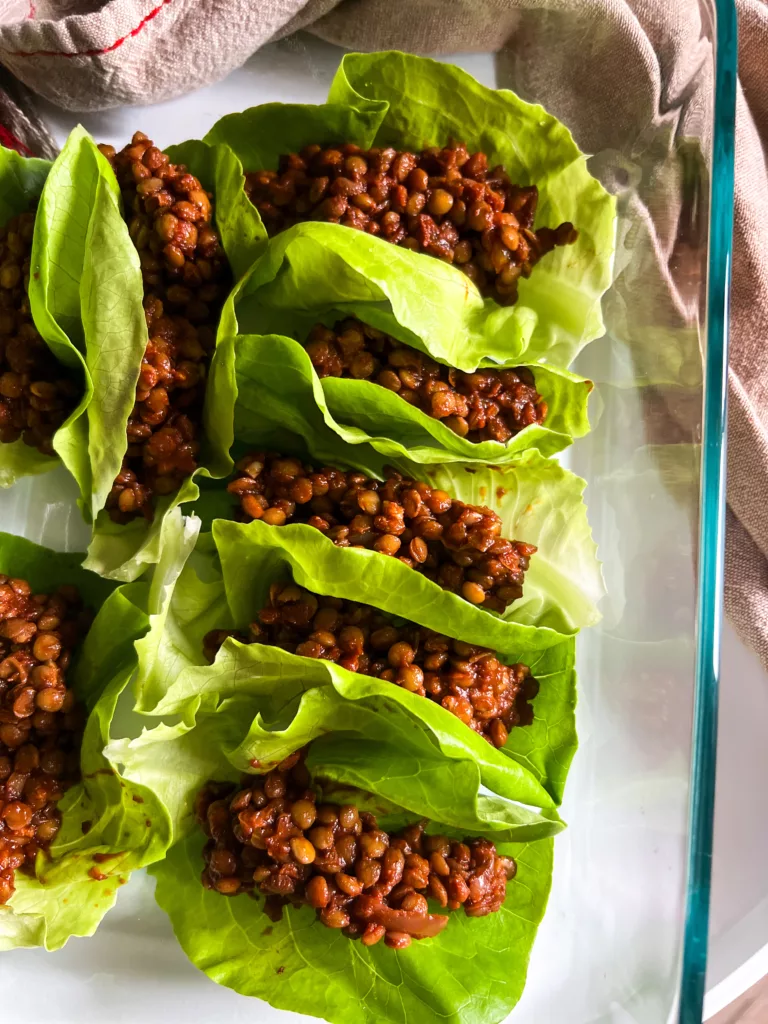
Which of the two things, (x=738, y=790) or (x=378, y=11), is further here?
(x=738, y=790)

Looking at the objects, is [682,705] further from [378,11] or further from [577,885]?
[378,11]

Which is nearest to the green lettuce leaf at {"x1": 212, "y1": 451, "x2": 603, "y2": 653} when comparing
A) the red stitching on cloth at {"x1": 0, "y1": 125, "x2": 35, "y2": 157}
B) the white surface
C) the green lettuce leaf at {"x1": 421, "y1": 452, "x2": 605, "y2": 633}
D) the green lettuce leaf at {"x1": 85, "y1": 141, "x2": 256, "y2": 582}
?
the green lettuce leaf at {"x1": 421, "y1": 452, "x2": 605, "y2": 633}

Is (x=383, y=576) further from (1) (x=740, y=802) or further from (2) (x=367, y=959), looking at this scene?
(1) (x=740, y=802)

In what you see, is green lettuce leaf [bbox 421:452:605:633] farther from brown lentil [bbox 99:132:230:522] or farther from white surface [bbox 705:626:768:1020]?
white surface [bbox 705:626:768:1020]

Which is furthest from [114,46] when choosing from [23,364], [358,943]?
[358,943]

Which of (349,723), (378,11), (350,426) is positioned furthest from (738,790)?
(378,11)
